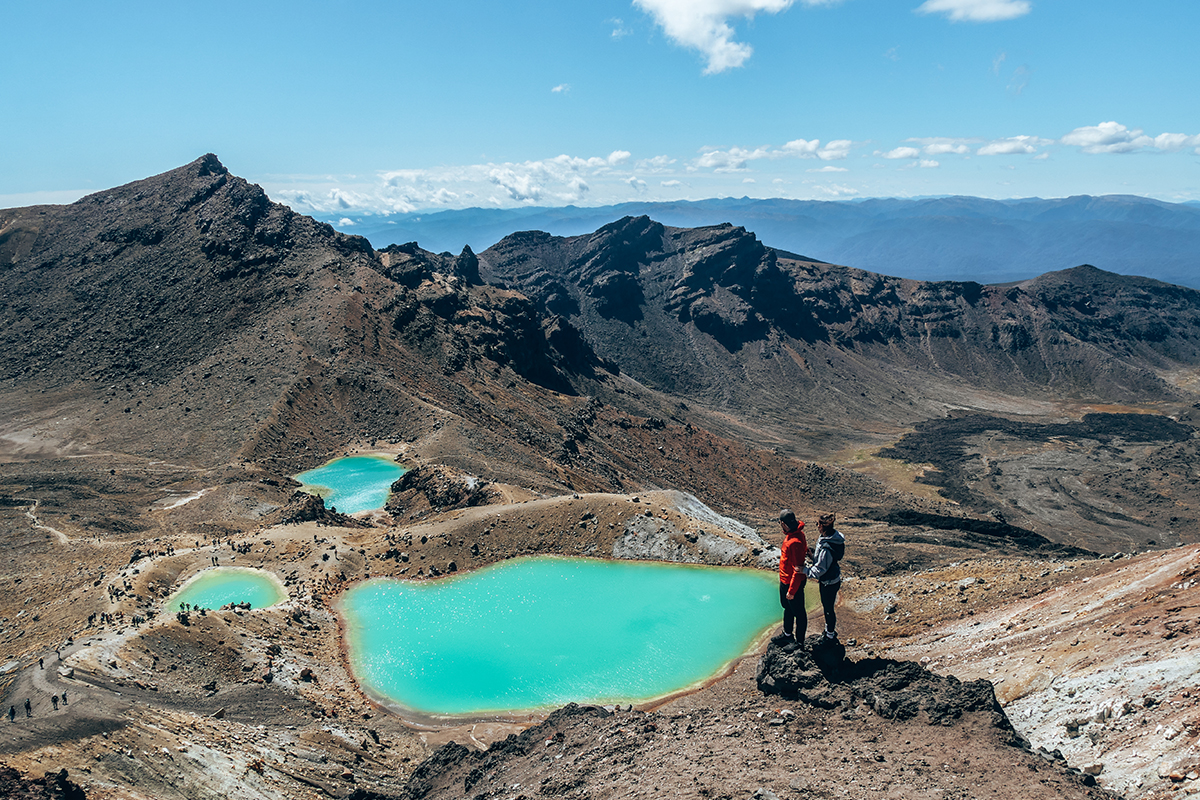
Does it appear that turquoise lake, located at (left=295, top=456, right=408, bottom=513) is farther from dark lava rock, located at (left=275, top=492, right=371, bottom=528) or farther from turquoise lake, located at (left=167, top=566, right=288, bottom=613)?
turquoise lake, located at (left=167, top=566, right=288, bottom=613)

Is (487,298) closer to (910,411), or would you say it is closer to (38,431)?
(38,431)

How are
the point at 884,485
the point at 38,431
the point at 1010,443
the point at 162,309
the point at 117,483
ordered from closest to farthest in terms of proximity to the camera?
the point at 117,483 < the point at 38,431 < the point at 162,309 < the point at 884,485 < the point at 1010,443

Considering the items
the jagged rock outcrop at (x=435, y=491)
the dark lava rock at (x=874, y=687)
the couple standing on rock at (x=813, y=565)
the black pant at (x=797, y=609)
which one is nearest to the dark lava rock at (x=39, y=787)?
the dark lava rock at (x=874, y=687)

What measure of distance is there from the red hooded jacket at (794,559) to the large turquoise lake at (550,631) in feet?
41.0

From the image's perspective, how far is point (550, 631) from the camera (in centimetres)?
3472

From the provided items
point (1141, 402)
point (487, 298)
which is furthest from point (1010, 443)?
point (487, 298)

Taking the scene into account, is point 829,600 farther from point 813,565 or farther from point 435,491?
point 435,491

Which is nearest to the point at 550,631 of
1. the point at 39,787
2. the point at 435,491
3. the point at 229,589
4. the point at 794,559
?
the point at 229,589

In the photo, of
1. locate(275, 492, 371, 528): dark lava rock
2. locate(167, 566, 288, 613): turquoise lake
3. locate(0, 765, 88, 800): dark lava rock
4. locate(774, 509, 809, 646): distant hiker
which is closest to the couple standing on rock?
locate(774, 509, 809, 646): distant hiker

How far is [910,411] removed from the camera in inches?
7101

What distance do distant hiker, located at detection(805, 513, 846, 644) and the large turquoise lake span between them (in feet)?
40.4

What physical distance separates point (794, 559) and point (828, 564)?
0.89m

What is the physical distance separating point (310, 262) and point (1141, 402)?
213105 millimetres

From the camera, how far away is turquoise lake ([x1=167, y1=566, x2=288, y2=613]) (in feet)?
121
